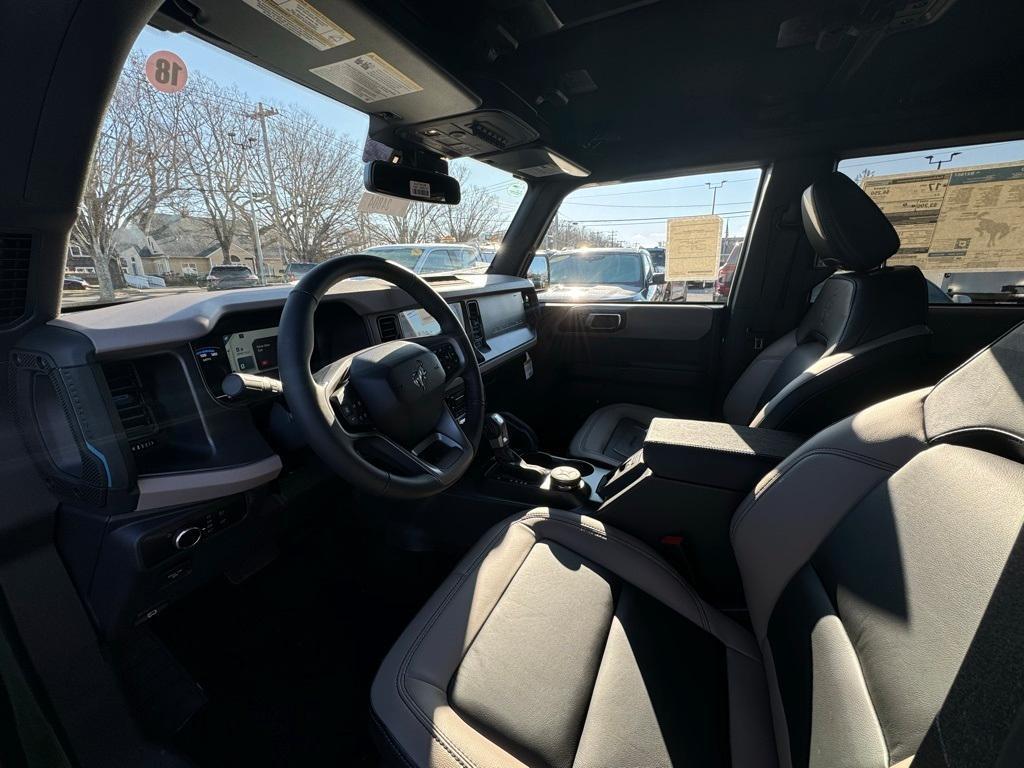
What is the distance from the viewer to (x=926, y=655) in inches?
20.5

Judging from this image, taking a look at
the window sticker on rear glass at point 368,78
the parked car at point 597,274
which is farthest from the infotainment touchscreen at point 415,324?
the parked car at point 597,274

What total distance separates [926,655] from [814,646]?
19 cm

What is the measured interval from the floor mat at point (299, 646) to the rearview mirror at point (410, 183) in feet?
4.60

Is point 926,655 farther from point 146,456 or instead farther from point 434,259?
point 434,259

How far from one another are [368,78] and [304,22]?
0.33 metres

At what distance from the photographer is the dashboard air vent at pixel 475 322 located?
6.73 ft

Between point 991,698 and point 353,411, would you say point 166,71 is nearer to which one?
point 353,411

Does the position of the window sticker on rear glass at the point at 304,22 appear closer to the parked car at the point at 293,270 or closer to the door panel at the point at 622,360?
the parked car at the point at 293,270

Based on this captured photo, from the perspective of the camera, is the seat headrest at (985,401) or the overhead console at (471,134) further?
the overhead console at (471,134)

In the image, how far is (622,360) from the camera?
2.69m

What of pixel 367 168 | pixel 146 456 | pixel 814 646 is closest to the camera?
pixel 814 646

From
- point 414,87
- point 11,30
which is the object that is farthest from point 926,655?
point 414,87

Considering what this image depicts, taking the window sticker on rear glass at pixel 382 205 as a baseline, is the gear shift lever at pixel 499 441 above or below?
below

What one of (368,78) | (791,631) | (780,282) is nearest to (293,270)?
(368,78)
